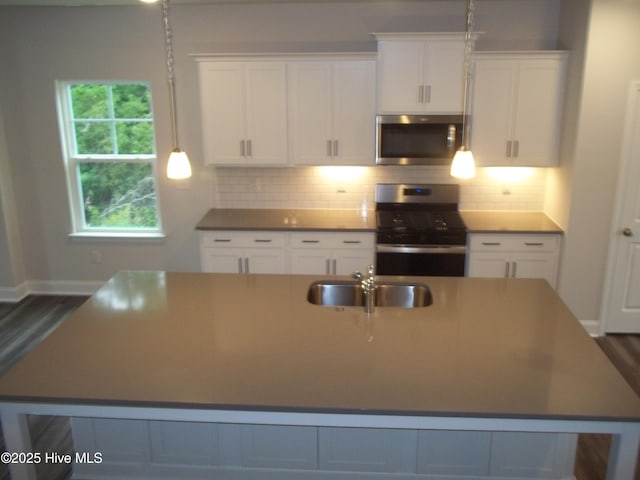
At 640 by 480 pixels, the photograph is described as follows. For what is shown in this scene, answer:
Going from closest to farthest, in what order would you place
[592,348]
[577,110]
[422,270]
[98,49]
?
1. [592,348]
2. [577,110]
3. [422,270]
4. [98,49]

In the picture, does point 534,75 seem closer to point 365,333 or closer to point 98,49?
point 365,333

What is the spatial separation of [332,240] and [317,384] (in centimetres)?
259

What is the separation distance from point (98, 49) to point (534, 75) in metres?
3.75

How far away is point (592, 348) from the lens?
96.3 inches

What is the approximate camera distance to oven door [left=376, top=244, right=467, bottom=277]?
181 inches

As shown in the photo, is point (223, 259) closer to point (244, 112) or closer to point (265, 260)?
point (265, 260)

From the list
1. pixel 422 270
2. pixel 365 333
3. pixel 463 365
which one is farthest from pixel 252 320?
pixel 422 270

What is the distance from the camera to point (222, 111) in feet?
15.5

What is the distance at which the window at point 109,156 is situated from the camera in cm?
513

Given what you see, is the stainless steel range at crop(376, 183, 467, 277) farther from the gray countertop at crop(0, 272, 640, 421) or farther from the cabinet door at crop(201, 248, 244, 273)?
the gray countertop at crop(0, 272, 640, 421)

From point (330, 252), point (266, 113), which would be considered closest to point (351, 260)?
point (330, 252)

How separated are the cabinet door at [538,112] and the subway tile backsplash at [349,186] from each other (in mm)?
366

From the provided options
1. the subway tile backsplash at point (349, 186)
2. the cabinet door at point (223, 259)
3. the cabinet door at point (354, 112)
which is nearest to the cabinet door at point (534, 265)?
the subway tile backsplash at point (349, 186)

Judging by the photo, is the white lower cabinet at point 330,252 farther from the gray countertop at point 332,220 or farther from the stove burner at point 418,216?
the stove burner at point 418,216
